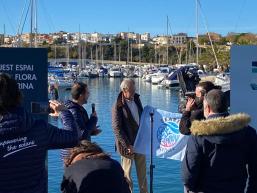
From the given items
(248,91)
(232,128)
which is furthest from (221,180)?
(248,91)

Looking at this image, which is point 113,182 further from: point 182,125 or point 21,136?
point 182,125

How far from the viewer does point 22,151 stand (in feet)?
9.95

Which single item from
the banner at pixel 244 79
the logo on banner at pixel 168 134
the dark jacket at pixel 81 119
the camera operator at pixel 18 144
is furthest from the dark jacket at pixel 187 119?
the camera operator at pixel 18 144

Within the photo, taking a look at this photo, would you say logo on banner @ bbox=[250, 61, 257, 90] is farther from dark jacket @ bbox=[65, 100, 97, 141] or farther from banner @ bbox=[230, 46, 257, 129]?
dark jacket @ bbox=[65, 100, 97, 141]

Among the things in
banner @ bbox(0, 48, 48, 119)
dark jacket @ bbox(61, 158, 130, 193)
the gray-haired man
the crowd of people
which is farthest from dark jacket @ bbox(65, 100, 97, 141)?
dark jacket @ bbox(61, 158, 130, 193)

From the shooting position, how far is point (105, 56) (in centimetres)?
12988

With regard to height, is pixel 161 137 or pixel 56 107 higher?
pixel 56 107

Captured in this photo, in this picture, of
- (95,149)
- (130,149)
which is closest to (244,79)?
(130,149)

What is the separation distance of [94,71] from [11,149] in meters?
85.2

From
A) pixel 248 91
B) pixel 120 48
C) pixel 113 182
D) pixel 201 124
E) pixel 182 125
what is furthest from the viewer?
pixel 120 48

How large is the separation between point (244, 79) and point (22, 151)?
12.5ft

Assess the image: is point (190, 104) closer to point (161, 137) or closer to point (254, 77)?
point (161, 137)

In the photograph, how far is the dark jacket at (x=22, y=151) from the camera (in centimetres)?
300

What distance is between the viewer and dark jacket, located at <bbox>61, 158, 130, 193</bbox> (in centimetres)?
293
